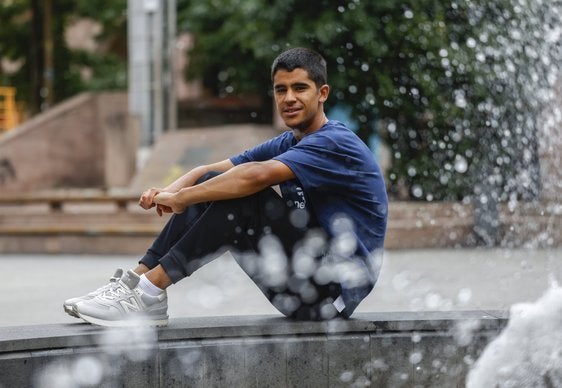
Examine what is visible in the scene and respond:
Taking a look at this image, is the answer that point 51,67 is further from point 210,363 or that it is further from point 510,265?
point 210,363

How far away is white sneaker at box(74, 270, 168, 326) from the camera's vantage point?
3.80 metres

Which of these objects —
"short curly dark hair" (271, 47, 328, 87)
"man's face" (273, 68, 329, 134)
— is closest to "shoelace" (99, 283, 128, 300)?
"man's face" (273, 68, 329, 134)

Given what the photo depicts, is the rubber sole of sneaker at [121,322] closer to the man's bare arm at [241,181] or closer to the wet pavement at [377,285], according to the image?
the man's bare arm at [241,181]

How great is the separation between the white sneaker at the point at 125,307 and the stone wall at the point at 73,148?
14616 millimetres

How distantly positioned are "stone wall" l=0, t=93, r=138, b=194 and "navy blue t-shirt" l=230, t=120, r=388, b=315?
14837mm

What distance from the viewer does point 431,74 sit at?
13.5 m

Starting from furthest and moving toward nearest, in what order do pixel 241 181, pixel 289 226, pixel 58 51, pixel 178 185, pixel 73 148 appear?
pixel 58 51 < pixel 73 148 < pixel 178 185 < pixel 289 226 < pixel 241 181

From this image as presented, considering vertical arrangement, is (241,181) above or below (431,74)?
below

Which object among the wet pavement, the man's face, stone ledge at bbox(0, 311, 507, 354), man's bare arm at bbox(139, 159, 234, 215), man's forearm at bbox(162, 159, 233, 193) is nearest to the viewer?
stone ledge at bbox(0, 311, 507, 354)

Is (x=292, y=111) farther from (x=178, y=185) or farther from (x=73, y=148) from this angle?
(x=73, y=148)

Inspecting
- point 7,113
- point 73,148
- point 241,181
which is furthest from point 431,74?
point 7,113

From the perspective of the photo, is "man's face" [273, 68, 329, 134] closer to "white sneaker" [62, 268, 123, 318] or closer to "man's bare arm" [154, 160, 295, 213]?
"man's bare arm" [154, 160, 295, 213]

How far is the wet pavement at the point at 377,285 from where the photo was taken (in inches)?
269

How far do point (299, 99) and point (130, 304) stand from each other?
1195 mm
